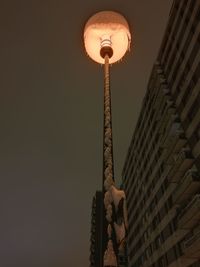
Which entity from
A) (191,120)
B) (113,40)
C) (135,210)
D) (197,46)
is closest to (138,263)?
(135,210)

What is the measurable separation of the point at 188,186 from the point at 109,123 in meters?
16.2

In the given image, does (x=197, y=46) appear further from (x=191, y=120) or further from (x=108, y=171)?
(x=108, y=171)

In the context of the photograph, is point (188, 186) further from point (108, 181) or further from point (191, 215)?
point (108, 181)

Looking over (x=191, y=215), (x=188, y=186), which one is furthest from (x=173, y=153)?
(x=191, y=215)

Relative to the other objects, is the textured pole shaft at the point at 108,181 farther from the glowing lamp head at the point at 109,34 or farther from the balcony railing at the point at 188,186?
the balcony railing at the point at 188,186

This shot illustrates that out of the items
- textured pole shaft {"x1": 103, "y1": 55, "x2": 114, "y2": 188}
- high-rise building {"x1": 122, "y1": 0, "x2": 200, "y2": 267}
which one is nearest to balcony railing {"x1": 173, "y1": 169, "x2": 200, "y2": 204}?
high-rise building {"x1": 122, "y1": 0, "x2": 200, "y2": 267}

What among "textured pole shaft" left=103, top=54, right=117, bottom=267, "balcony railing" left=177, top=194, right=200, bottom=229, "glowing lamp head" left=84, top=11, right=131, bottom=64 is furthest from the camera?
"balcony railing" left=177, top=194, right=200, bottom=229

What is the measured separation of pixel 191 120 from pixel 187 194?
17.6ft

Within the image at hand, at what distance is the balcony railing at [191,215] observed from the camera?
50.3 feet

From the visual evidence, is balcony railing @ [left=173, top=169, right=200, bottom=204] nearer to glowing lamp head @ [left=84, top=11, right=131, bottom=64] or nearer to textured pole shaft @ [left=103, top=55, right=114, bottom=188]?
glowing lamp head @ [left=84, top=11, right=131, bottom=64]

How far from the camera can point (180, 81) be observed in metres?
21.0

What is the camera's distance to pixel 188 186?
16.9 m

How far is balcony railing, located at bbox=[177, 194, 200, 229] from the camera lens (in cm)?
1533

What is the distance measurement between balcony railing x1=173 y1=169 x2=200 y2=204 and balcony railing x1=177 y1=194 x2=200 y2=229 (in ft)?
3.44
